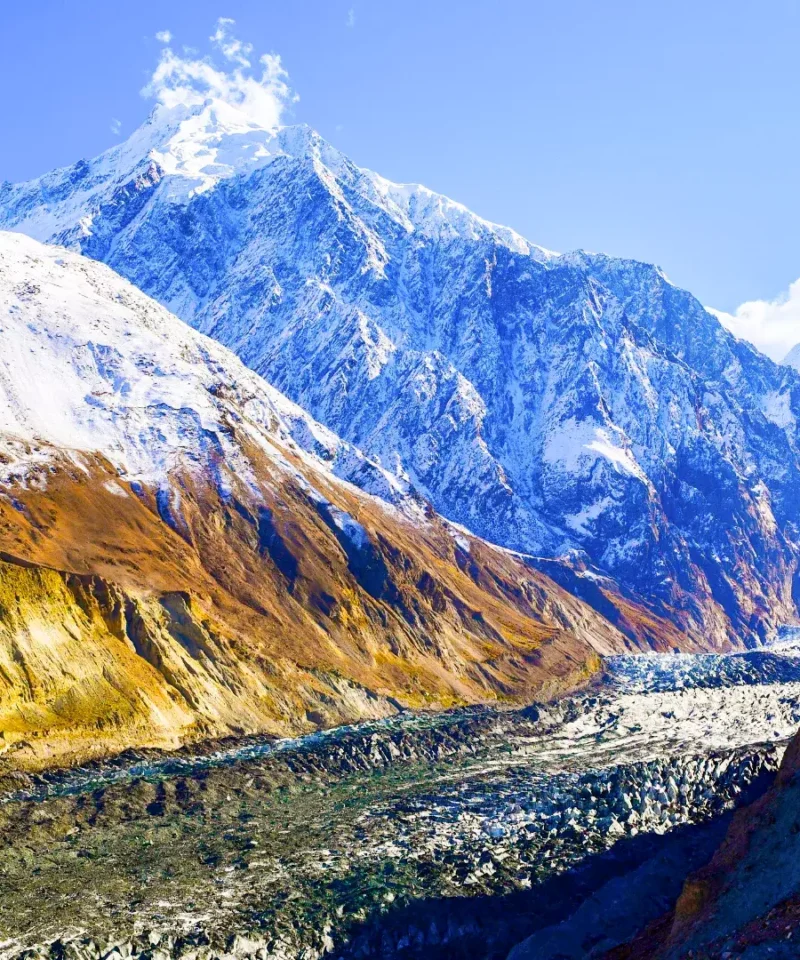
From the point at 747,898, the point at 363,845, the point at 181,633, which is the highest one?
the point at 181,633

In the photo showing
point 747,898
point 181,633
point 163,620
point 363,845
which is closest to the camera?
point 747,898

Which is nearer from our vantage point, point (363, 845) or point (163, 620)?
point (363, 845)

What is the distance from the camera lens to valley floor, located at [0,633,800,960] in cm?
7769

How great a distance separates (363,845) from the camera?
316 ft

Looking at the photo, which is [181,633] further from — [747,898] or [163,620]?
[747,898]

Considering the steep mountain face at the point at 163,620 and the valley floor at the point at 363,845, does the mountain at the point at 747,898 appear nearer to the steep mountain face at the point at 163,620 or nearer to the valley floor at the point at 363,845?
the valley floor at the point at 363,845

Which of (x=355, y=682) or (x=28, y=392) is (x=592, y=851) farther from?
(x=28, y=392)

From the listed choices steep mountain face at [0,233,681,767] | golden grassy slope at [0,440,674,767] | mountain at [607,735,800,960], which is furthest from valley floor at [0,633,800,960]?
mountain at [607,735,800,960]

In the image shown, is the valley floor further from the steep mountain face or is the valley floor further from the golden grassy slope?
the steep mountain face

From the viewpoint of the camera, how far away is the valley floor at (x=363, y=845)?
77.7m

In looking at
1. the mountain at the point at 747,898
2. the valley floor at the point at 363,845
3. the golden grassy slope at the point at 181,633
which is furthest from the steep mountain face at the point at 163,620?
the mountain at the point at 747,898

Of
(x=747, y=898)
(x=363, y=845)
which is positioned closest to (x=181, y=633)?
(x=363, y=845)

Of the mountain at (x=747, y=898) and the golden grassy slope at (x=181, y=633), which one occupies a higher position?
the golden grassy slope at (x=181, y=633)

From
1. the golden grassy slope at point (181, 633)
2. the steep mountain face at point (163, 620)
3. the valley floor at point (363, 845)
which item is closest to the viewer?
the valley floor at point (363, 845)
